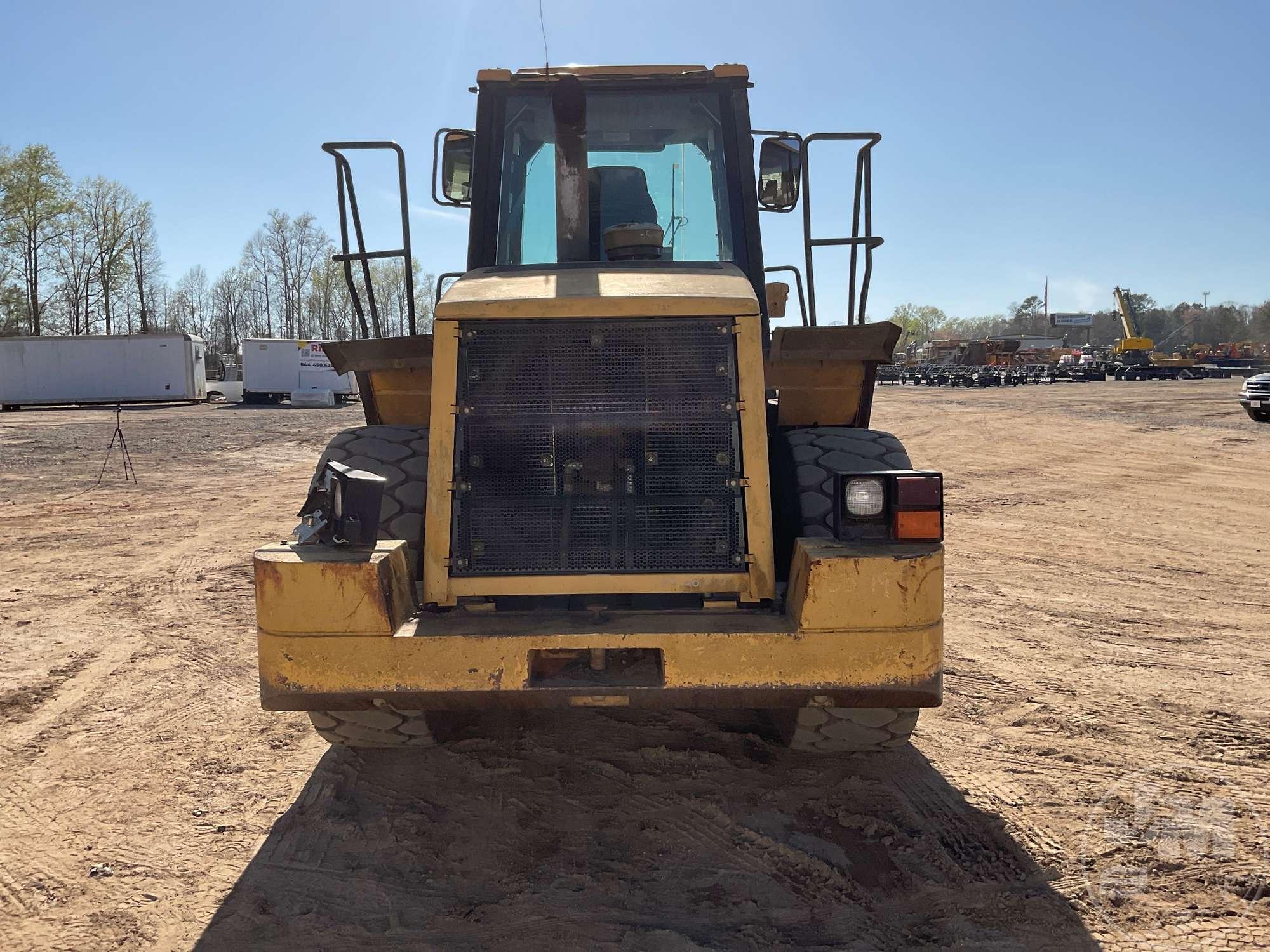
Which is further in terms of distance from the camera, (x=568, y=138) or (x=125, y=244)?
(x=125, y=244)

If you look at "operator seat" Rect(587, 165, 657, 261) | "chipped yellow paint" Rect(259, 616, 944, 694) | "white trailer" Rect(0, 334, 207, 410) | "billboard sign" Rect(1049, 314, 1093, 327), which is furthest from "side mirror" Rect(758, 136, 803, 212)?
"billboard sign" Rect(1049, 314, 1093, 327)

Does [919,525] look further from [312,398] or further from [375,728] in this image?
[312,398]

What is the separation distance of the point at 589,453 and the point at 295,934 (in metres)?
1.74

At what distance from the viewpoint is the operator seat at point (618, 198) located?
177 inches

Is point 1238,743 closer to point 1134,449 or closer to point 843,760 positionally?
point 843,760

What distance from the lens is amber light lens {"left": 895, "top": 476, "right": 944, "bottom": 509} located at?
10.3 ft

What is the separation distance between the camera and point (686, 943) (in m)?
2.66

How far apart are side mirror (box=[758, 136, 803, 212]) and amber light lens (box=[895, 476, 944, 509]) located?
191 cm

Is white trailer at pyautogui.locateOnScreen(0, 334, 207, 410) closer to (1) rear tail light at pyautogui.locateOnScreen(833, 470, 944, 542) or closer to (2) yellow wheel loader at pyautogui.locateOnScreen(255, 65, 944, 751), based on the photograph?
(2) yellow wheel loader at pyautogui.locateOnScreen(255, 65, 944, 751)

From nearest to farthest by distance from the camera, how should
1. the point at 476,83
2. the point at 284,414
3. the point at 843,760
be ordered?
the point at 843,760 → the point at 476,83 → the point at 284,414

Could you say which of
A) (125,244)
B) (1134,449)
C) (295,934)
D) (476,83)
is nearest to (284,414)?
(1134,449)

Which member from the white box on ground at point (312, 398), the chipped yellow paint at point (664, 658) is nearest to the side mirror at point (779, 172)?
the chipped yellow paint at point (664, 658)

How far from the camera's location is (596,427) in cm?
335

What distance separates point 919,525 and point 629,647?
1.05 metres
